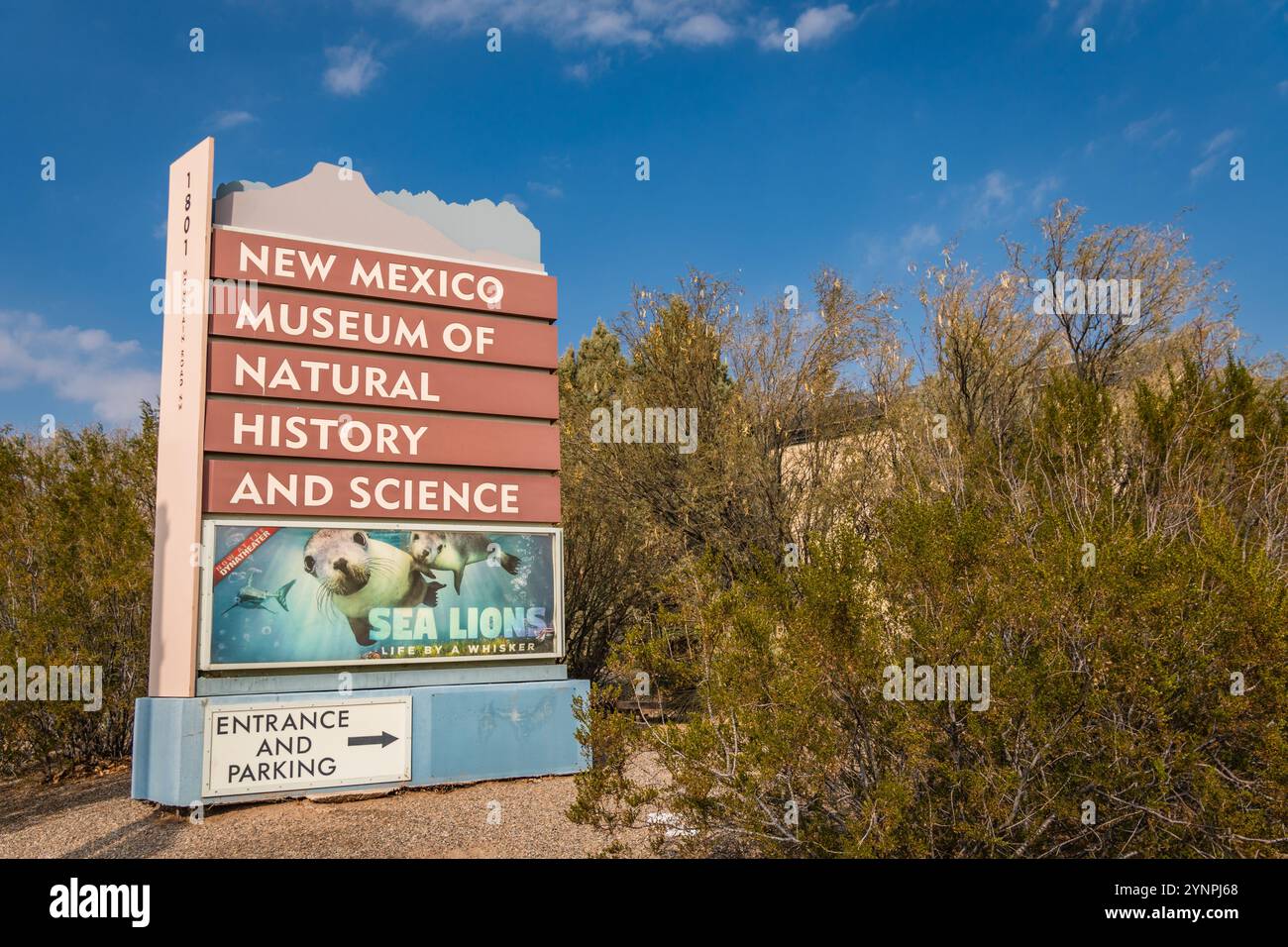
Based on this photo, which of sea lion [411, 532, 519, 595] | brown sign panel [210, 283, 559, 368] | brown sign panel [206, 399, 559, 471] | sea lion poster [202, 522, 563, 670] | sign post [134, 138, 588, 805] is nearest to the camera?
sign post [134, 138, 588, 805]

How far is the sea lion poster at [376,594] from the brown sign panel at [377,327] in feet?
6.94

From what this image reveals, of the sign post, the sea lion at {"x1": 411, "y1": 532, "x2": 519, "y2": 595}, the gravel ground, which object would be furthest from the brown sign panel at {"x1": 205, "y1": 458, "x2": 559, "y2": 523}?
the gravel ground

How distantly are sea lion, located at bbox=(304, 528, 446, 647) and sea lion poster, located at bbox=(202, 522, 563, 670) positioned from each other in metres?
0.01

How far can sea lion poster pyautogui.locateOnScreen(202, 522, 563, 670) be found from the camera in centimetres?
998

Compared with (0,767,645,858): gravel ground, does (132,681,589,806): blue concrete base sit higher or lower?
higher

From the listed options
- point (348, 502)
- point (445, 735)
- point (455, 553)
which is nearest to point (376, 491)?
point (348, 502)

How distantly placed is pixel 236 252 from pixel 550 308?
12.1 feet

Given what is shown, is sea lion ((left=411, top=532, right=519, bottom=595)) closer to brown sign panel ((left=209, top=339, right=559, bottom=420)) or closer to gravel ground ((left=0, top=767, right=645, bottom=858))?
brown sign panel ((left=209, top=339, right=559, bottom=420))

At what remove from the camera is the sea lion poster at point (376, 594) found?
9.98 metres

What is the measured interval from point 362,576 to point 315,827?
2.68m

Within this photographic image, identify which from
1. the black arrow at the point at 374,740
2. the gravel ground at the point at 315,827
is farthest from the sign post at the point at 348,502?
the gravel ground at the point at 315,827

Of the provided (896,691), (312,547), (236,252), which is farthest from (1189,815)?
(236,252)
